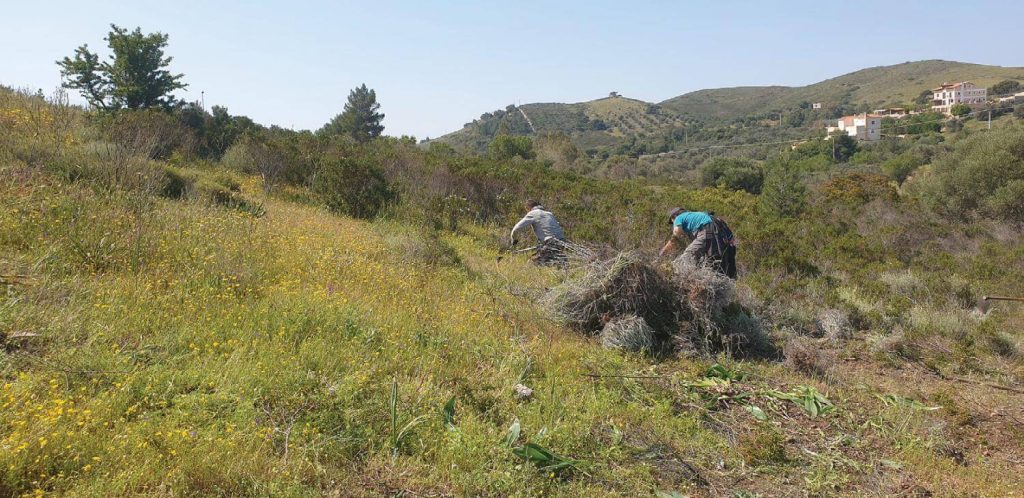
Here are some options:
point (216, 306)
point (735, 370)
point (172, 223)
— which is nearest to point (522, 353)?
point (735, 370)

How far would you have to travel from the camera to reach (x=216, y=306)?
13.9 feet

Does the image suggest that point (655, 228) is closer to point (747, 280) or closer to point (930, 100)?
point (747, 280)

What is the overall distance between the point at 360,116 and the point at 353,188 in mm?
34411

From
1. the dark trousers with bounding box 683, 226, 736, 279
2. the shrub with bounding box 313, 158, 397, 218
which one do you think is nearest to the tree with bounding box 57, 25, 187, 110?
the shrub with bounding box 313, 158, 397, 218

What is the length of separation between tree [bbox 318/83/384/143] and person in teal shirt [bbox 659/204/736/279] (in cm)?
3756

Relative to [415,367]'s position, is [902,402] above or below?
below

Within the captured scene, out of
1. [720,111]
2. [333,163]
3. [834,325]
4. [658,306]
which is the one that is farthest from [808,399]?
[720,111]

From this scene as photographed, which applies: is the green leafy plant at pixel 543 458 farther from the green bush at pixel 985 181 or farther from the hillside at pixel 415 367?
the green bush at pixel 985 181

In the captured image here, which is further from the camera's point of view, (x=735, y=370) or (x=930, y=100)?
(x=930, y=100)

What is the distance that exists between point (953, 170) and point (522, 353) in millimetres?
22831

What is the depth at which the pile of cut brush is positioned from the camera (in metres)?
5.73

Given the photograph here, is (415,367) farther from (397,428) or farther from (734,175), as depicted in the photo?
(734,175)

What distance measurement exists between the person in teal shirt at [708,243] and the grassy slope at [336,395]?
1.89 meters

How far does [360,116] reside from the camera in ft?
143
